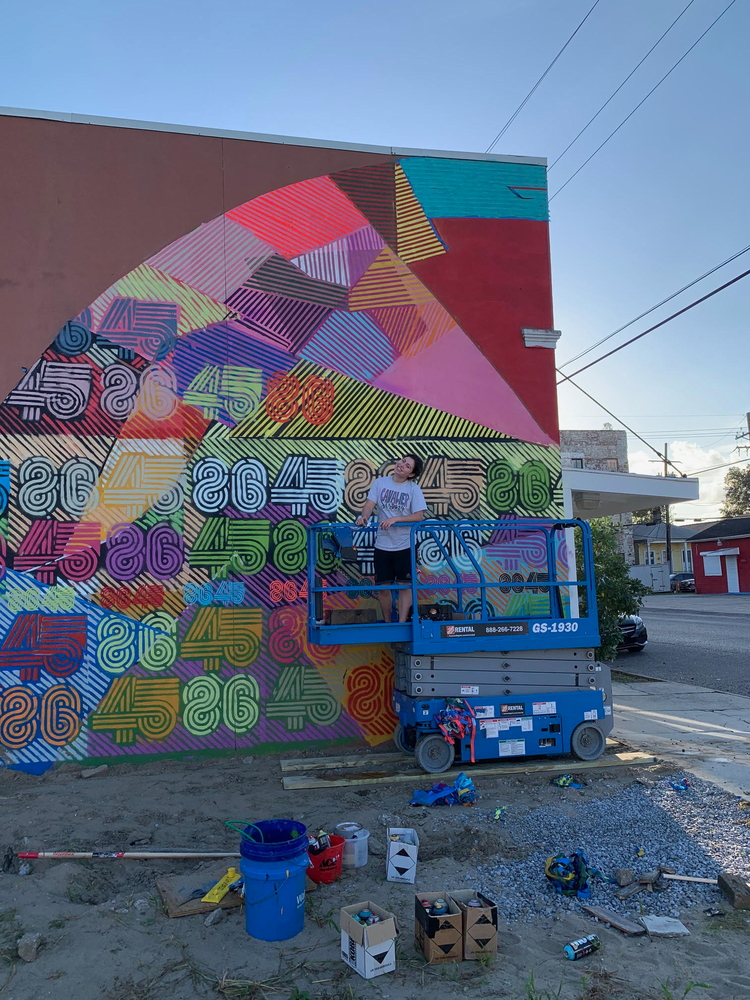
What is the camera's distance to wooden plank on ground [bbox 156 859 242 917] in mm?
4078

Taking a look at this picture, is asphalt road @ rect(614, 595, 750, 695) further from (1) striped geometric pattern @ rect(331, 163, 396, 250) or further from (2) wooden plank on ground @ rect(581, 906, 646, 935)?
(1) striped geometric pattern @ rect(331, 163, 396, 250)

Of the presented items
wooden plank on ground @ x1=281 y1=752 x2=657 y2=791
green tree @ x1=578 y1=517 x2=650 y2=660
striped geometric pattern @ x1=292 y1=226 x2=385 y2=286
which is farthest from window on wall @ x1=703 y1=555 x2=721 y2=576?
striped geometric pattern @ x1=292 y1=226 x2=385 y2=286

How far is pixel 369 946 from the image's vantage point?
341 centimetres

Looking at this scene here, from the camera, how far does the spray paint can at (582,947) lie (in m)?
3.62

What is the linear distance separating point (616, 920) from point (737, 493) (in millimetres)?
60516

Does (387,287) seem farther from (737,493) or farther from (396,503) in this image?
(737,493)

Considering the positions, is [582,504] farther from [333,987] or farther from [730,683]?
[333,987]

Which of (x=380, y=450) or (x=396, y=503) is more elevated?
(x=380, y=450)

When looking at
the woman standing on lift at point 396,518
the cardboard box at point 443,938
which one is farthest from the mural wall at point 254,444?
the cardboard box at point 443,938

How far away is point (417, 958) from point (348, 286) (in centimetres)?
661

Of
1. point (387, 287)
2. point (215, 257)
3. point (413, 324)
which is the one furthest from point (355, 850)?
point (215, 257)

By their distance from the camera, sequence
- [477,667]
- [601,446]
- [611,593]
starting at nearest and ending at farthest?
[477,667] → [611,593] → [601,446]

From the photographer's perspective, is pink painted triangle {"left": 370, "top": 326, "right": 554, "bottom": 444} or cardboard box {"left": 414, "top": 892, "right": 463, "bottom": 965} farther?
pink painted triangle {"left": 370, "top": 326, "right": 554, "bottom": 444}

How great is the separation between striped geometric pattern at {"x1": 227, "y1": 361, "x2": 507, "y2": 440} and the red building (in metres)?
34.6
